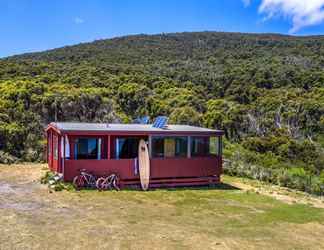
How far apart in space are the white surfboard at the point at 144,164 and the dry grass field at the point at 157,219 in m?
0.56

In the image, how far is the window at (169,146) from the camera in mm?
14469

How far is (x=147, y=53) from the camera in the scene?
52562 mm

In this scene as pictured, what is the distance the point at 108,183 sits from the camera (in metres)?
13.4

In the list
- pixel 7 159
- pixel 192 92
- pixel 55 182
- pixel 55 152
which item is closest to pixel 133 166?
pixel 55 182

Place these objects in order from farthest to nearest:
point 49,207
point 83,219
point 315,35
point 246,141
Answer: point 315,35 < point 246,141 < point 49,207 < point 83,219

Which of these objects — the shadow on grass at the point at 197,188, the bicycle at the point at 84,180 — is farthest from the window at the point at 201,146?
the bicycle at the point at 84,180

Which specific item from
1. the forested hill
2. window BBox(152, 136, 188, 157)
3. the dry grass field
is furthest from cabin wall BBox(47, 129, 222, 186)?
the forested hill

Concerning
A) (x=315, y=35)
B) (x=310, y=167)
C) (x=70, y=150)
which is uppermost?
(x=315, y=35)

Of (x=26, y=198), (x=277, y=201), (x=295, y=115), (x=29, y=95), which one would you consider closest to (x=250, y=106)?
(x=295, y=115)

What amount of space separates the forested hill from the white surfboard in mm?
7105

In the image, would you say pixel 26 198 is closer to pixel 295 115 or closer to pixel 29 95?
pixel 29 95

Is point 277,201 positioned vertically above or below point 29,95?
below

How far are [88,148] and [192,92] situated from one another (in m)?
22.2

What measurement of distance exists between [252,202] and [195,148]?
3.63 meters
